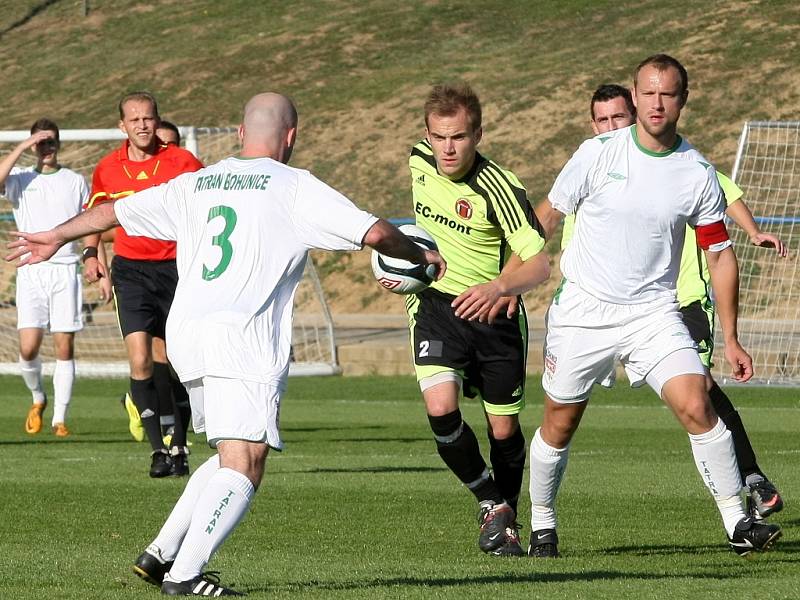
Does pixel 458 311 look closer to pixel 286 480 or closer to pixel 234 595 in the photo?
pixel 234 595

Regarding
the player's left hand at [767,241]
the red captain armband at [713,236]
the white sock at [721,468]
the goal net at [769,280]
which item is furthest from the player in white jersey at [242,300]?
the goal net at [769,280]

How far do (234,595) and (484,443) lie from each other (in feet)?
25.4

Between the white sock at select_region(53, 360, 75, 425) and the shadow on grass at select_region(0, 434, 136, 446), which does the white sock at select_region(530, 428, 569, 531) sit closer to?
the shadow on grass at select_region(0, 434, 136, 446)

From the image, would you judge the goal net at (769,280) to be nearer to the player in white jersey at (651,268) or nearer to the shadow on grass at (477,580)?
the player in white jersey at (651,268)

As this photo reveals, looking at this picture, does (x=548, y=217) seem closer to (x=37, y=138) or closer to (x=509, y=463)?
(x=509, y=463)

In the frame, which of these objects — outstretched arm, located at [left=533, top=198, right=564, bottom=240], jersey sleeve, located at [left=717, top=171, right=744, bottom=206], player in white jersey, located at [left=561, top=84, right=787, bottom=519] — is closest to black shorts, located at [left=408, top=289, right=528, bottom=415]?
player in white jersey, located at [left=561, top=84, right=787, bottom=519]

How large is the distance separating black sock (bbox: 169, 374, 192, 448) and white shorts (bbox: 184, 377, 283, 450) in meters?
4.97

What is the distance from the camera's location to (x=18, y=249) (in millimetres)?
6637

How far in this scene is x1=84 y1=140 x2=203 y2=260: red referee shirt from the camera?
11.0 meters

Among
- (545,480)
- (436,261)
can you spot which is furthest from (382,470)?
(436,261)

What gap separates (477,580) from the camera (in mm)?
6738

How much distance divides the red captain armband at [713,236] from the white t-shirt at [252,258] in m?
2.04

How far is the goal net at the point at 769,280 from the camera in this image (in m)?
19.9

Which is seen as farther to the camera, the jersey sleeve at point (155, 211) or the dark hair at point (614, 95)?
the dark hair at point (614, 95)
